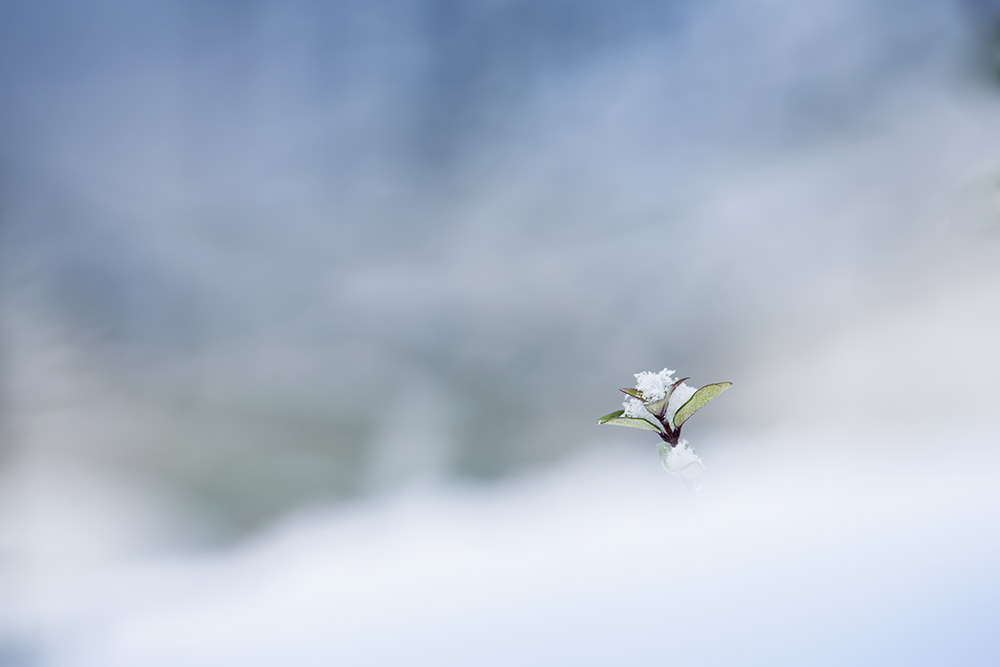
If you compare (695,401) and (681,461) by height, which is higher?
(695,401)

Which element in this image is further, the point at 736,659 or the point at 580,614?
the point at 580,614

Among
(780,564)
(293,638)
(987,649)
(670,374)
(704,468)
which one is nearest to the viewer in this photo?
(987,649)

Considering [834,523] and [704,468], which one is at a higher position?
[704,468]

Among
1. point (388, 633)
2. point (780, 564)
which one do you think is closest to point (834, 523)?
point (780, 564)

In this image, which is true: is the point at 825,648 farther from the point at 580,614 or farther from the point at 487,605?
the point at 487,605

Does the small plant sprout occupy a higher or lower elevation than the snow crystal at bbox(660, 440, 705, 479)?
higher
